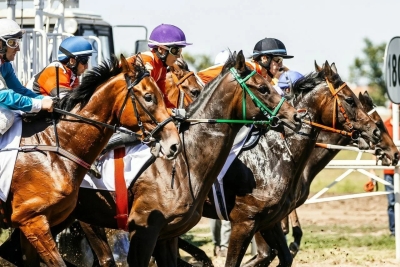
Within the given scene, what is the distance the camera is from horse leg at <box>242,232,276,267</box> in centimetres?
964

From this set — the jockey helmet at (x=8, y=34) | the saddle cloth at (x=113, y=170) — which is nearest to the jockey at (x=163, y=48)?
the saddle cloth at (x=113, y=170)

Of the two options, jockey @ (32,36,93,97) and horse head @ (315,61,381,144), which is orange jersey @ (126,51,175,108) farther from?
horse head @ (315,61,381,144)

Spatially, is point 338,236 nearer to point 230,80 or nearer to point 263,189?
point 263,189

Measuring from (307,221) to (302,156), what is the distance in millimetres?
7783

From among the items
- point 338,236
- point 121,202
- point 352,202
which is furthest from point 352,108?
point 352,202

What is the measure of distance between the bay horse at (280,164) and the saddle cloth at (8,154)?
2.33m

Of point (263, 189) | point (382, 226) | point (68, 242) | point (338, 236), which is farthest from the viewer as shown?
point (382, 226)

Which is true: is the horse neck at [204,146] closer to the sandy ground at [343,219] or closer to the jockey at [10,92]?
the jockey at [10,92]

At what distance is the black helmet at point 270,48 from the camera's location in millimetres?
10188

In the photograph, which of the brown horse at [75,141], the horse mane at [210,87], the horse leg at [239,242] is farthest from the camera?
the horse leg at [239,242]

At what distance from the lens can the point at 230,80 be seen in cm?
840

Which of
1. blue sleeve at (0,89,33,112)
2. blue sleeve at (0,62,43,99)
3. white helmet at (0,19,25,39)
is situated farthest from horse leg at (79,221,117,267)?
white helmet at (0,19,25,39)

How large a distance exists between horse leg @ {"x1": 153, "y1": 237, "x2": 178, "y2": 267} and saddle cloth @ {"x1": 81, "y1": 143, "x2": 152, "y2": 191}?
0.66 meters

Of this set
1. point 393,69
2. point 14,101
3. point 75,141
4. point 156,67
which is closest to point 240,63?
point 156,67
